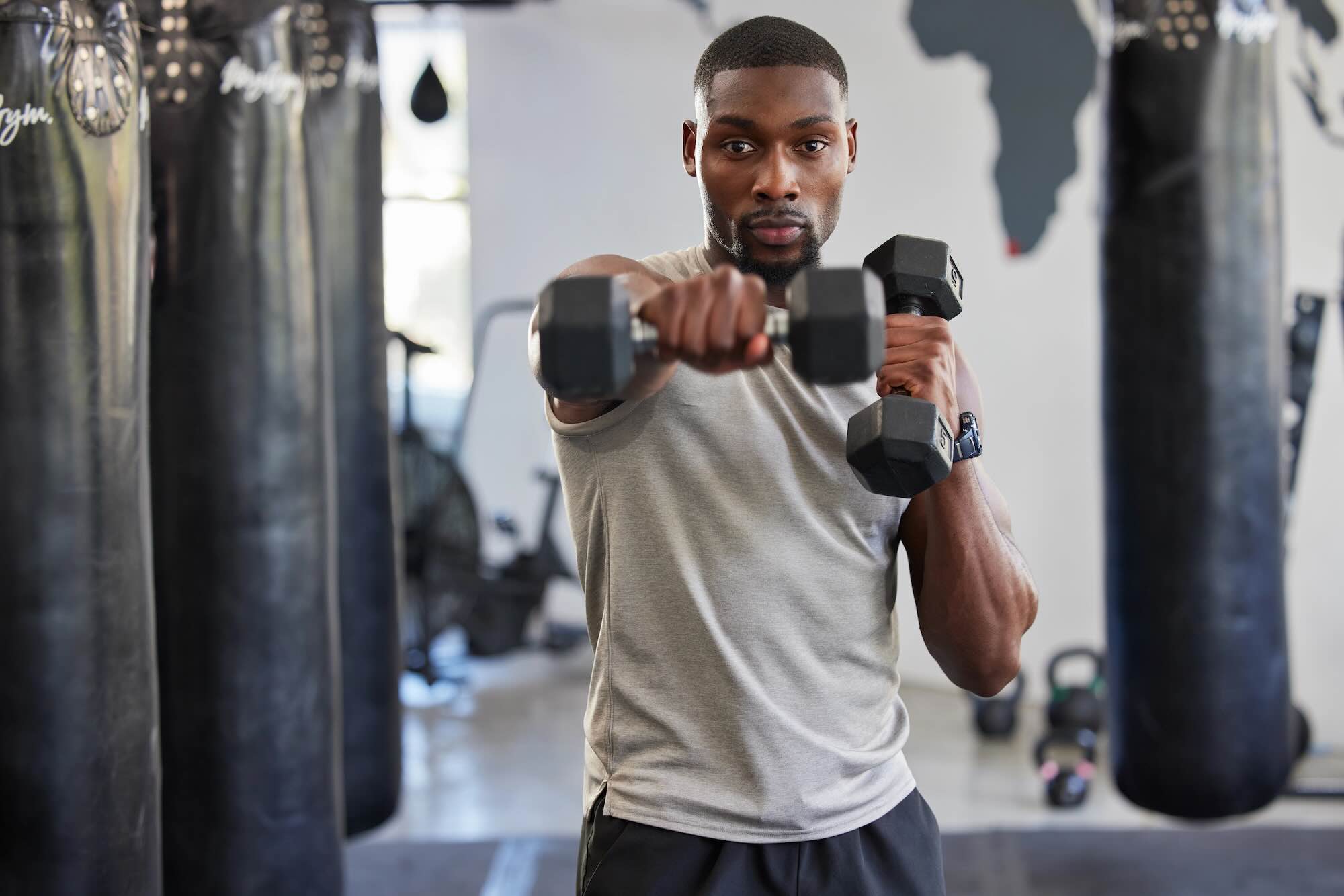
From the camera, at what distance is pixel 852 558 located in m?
1.12

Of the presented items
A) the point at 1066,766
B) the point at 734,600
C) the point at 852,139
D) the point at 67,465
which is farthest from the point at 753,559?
the point at 1066,766

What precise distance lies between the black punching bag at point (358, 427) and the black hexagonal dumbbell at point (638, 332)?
6.41 ft

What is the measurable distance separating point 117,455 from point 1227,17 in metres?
2.08

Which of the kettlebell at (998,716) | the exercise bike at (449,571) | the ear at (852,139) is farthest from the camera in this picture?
the exercise bike at (449,571)

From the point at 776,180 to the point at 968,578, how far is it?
40 centimetres

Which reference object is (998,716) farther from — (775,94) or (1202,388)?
(775,94)

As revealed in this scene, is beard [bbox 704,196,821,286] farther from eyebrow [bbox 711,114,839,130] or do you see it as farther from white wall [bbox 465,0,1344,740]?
white wall [bbox 465,0,1344,740]

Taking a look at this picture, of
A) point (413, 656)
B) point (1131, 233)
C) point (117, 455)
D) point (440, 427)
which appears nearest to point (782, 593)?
point (117, 455)

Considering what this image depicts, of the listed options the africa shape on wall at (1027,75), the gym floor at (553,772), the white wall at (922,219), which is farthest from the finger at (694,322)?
the africa shape on wall at (1027,75)

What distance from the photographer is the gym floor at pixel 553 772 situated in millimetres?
3391

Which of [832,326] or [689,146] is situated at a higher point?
[689,146]

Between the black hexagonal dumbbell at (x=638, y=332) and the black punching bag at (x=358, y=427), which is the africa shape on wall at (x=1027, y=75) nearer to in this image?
the black punching bag at (x=358, y=427)

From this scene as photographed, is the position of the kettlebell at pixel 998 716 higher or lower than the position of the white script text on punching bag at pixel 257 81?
lower

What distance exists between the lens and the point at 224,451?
6.66ft
